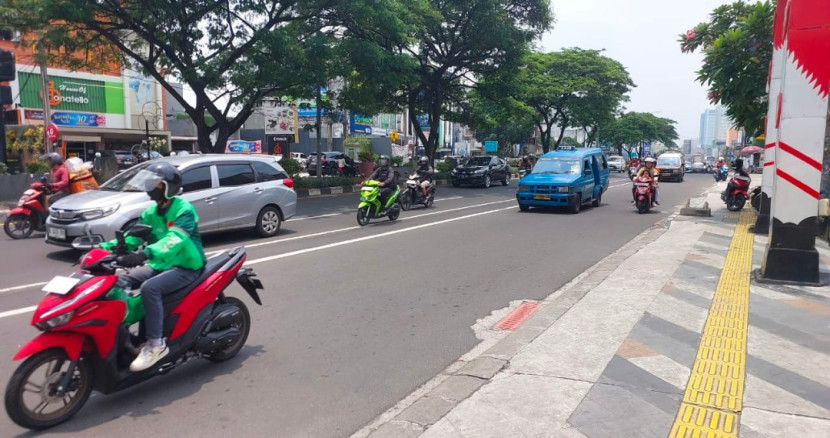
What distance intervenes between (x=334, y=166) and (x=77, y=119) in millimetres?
13741

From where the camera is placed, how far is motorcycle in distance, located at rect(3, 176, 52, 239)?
35.1ft

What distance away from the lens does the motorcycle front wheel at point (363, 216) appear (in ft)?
43.0

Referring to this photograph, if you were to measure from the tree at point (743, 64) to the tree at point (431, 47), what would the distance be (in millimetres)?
9767

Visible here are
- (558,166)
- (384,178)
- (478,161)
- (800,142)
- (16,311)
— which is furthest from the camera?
(478,161)

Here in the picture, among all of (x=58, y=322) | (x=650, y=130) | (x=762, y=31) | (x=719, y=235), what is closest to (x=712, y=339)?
(x=58, y=322)

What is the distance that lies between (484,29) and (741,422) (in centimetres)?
2419

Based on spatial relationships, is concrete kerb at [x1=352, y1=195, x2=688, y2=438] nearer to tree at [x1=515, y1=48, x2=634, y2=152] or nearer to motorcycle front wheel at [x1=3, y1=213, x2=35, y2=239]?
motorcycle front wheel at [x1=3, y1=213, x2=35, y2=239]

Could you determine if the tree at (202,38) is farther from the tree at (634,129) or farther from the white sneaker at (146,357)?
the tree at (634,129)

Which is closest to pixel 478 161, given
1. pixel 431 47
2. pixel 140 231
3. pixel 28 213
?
pixel 431 47

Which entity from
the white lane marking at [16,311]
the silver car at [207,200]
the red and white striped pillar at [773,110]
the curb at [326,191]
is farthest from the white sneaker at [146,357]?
the curb at [326,191]

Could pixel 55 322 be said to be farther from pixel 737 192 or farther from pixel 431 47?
pixel 431 47

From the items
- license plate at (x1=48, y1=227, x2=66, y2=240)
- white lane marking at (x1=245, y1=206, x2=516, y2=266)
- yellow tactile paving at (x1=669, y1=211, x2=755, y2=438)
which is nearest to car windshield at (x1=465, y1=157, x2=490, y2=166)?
white lane marking at (x1=245, y1=206, x2=516, y2=266)

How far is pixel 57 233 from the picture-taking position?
344 inches

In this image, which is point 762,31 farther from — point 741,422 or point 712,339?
point 741,422
